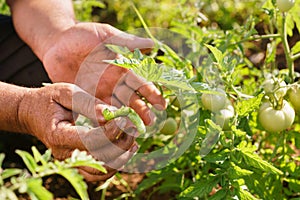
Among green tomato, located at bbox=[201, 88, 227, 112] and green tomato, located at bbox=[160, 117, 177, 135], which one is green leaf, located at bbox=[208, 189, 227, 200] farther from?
green tomato, located at bbox=[160, 117, 177, 135]

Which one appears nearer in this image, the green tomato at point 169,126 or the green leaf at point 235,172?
the green leaf at point 235,172

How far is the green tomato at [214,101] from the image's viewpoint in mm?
1234

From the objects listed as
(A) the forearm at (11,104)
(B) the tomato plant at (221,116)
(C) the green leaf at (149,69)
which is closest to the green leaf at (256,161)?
(B) the tomato plant at (221,116)

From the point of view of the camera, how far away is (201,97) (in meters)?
1.28

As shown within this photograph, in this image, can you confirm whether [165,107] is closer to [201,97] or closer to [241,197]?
[201,97]

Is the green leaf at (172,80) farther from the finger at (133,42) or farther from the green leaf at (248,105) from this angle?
the finger at (133,42)

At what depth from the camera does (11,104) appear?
1.25 meters

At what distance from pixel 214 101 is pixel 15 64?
0.99 metres

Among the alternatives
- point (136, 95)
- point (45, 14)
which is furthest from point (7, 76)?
point (136, 95)

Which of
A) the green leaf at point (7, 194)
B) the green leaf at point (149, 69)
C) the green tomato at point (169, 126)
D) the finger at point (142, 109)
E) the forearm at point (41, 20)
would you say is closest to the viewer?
the green leaf at point (7, 194)

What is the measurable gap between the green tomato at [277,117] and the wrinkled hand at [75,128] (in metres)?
0.29

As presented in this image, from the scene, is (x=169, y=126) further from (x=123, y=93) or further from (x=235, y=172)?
(x=235, y=172)

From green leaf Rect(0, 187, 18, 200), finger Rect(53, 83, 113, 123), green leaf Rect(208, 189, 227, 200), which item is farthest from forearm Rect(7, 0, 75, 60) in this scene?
green leaf Rect(0, 187, 18, 200)

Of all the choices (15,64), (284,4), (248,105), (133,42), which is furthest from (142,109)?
(15,64)
